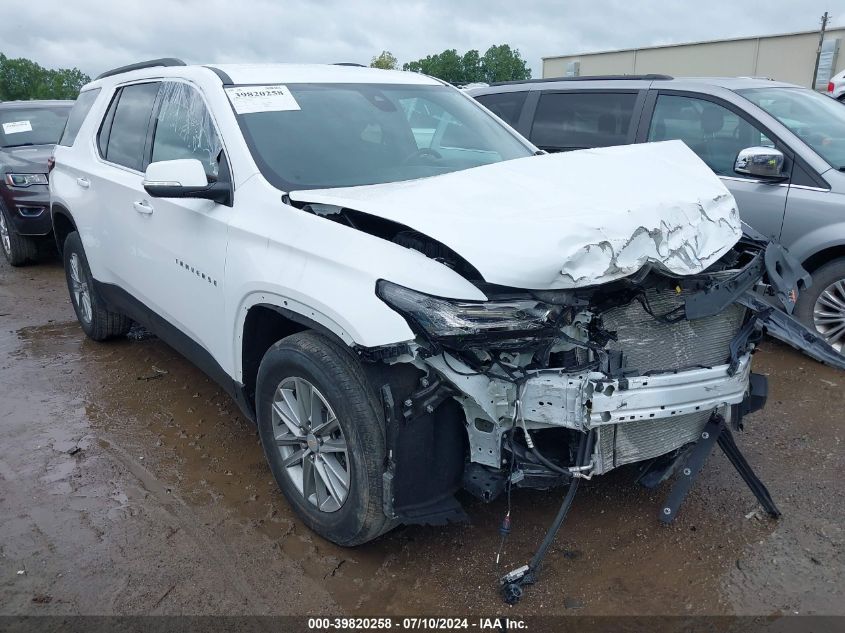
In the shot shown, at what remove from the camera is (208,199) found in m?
3.21

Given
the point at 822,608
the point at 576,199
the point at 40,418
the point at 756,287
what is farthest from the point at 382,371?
the point at 40,418

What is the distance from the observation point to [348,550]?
115 inches

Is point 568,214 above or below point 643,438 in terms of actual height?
above

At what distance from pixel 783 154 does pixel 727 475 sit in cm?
241

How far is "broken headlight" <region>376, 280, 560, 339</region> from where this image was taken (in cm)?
227

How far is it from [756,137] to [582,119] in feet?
4.81

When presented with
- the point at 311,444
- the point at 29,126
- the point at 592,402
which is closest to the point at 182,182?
the point at 311,444

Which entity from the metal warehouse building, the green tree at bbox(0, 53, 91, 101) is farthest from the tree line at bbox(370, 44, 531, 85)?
the green tree at bbox(0, 53, 91, 101)

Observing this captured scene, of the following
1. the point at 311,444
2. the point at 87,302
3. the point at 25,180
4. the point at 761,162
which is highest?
the point at 761,162

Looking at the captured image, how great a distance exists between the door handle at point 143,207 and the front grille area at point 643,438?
2680 mm

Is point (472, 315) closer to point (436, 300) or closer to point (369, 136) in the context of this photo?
point (436, 300)

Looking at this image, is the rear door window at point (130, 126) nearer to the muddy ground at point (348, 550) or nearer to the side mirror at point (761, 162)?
the muddy ground at point (348, 550)

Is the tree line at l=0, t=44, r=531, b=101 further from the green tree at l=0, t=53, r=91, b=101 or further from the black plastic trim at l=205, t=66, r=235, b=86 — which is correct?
the black plastic trim at l=205, t=66, r=235, b=86

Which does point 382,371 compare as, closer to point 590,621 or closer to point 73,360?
point 590,621
